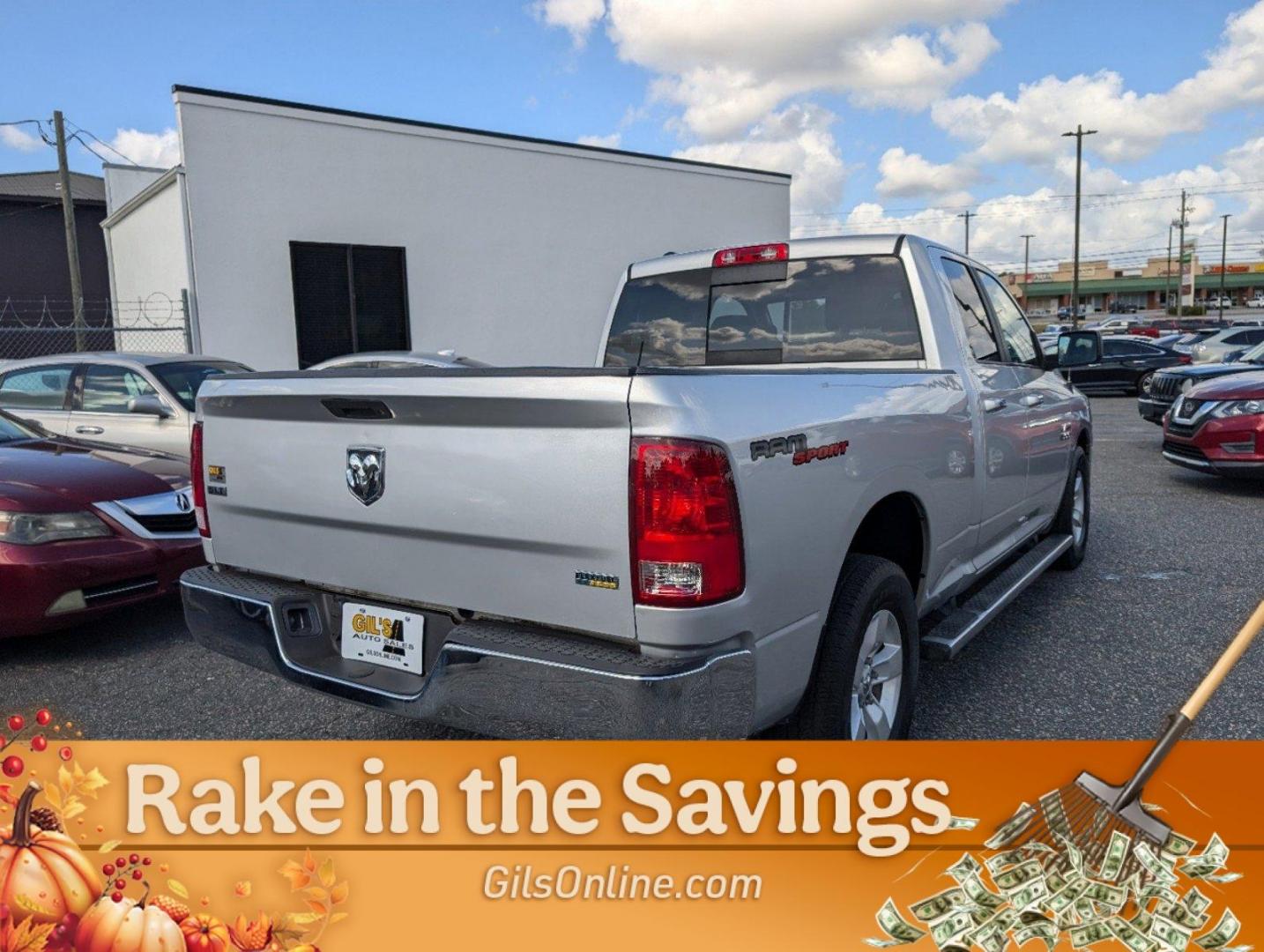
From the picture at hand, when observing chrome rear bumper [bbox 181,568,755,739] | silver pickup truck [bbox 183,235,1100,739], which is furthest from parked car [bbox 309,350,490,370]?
chrome rear bumper [bbox 181,568,755,739]

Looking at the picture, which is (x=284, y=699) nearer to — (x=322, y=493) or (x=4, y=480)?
(x=322, y=493)

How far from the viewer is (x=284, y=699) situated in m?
3.94

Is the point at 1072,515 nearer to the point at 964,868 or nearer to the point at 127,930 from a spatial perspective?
the point at 964,868

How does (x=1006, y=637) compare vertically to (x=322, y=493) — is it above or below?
below

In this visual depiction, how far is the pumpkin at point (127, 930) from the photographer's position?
217cm

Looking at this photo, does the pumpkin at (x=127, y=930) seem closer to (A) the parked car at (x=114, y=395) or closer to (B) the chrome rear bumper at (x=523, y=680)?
(B) the chrome rear bumper at (x=523, y=680)

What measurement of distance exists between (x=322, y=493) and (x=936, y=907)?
198cm

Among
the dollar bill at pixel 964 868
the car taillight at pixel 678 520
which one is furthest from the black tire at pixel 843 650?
the car taillight at pixel 678 520

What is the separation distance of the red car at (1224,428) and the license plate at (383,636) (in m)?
7.98

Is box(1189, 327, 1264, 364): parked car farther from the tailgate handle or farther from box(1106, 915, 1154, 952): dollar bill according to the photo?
the tailgate handle

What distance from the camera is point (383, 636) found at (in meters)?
2.71

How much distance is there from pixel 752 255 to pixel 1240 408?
6.25 metres

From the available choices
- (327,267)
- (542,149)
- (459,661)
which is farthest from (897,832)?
(542,149)

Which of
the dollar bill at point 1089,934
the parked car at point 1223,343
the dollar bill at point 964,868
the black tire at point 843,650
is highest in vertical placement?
the parked car at point 1223,343
